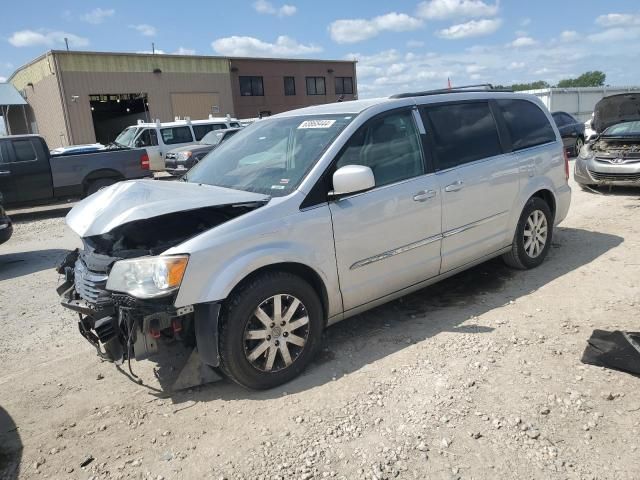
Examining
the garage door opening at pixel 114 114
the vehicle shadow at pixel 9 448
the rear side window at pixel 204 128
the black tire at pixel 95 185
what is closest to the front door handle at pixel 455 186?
the vehicle shadow at pixel 9 448

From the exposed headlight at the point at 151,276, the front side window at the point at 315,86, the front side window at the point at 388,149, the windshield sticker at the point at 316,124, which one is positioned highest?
the front side window at the point at 315,86

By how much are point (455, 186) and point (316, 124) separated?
132 cm

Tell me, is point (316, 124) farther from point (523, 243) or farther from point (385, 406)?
point (523, 243)

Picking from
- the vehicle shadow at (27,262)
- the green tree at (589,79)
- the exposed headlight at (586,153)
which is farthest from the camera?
the green tree at (589,79)

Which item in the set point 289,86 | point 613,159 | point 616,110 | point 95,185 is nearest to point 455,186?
point 613,159

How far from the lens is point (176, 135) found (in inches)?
701

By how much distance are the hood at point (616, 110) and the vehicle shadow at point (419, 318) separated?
383 inches

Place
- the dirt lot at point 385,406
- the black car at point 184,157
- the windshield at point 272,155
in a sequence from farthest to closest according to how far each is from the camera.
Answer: the black car at point 184,157, the windshield at point 272,155, the dirt lot at point 385,406

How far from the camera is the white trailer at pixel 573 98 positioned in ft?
84.7

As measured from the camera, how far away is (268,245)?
326 cm

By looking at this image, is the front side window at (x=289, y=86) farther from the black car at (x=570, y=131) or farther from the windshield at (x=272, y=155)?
the windshield at (x=272, y=155)

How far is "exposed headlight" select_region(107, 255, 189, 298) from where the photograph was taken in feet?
9.73

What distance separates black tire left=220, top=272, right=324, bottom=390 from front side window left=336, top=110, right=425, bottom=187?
0.96 m

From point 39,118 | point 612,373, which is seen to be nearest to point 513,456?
point 612,373
